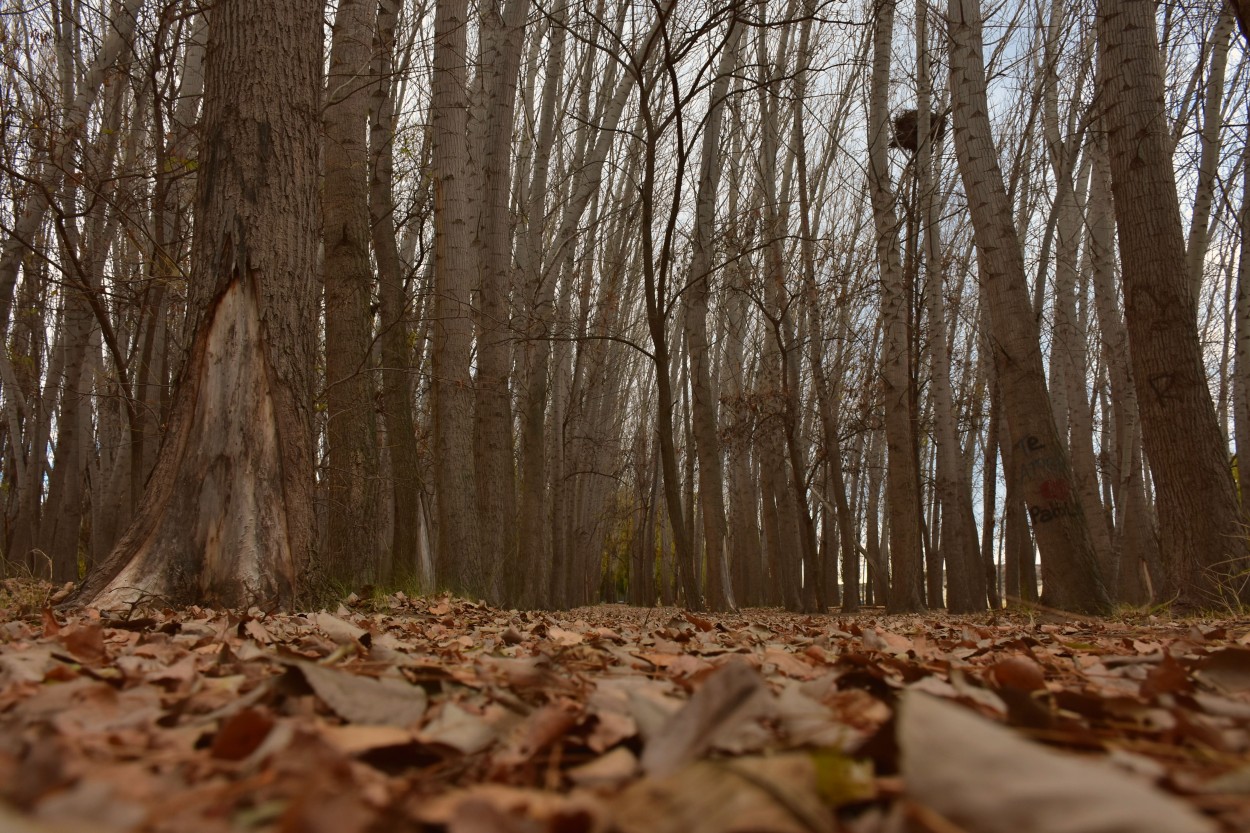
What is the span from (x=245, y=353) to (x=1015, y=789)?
3177 millimetres

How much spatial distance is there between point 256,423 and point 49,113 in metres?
5.33

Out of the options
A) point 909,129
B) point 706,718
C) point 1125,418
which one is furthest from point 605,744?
point 909,129

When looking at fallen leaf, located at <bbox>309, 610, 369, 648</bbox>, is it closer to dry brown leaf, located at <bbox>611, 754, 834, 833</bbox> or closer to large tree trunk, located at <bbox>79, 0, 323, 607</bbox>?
large tree trunk, located at <bbox>79, 0, 323, 607</bbox>

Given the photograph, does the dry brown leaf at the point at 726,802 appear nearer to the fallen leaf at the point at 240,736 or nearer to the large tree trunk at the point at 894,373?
the fallen leaf at the point at 240,736

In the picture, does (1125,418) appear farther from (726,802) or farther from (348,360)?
(726,802)

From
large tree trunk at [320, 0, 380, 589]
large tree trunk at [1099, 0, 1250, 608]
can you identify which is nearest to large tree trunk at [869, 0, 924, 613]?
large tree trunk at [1099, 0, 1250, 608]

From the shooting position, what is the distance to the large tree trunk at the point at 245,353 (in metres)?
3.07

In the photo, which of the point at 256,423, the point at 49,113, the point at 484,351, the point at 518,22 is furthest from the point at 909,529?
the point at 49,113

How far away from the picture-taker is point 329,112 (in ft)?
22.5

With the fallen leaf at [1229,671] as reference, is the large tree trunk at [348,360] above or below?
above

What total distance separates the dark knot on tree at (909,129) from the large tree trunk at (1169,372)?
7481 mm

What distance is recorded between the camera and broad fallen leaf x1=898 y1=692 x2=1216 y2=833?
23.3 inches

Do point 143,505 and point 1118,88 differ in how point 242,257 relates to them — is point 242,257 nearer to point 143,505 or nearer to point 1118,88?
point 143,505

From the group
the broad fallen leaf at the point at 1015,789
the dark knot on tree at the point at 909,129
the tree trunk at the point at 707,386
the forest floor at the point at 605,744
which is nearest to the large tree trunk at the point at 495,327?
the tree trunk at the point at 707,386
